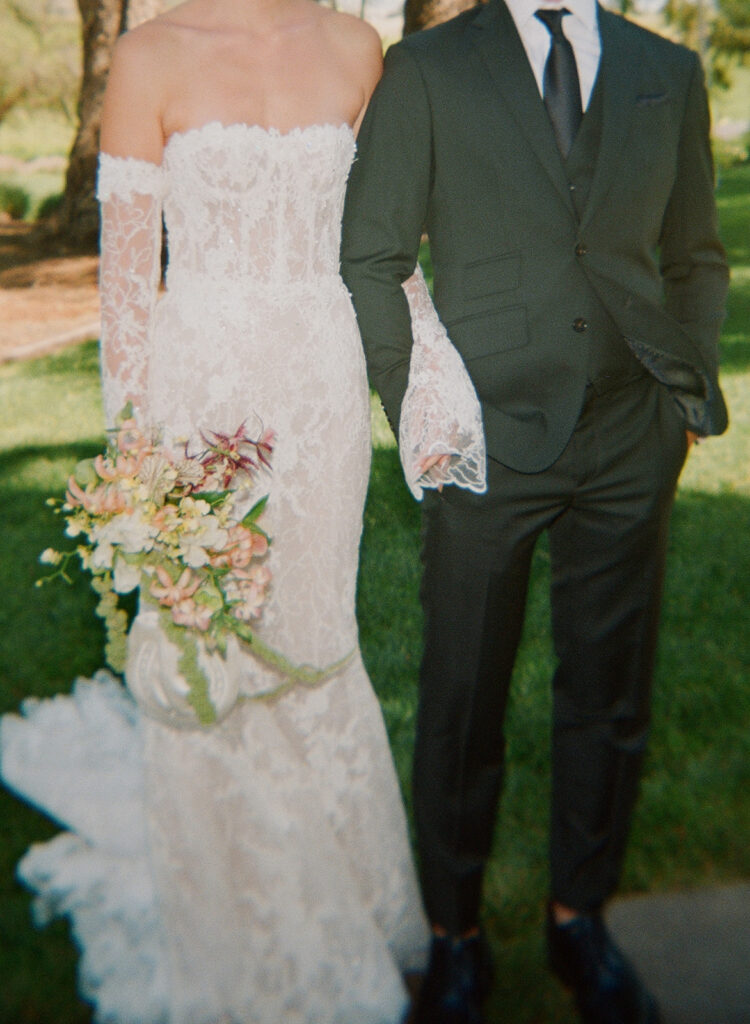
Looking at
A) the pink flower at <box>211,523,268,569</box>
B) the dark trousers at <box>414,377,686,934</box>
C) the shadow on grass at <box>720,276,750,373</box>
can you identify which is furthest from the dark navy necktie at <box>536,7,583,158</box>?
the shadow on grass at <box>720,276,750,373</box>

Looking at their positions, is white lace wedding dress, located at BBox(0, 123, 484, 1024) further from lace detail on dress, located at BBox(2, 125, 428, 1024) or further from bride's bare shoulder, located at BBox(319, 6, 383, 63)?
bride's bare shoulder, located at BBox(319, 6, 383, 63)

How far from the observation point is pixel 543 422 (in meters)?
2.63

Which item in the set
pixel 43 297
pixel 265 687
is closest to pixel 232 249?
pixel 265 687

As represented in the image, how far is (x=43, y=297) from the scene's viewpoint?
14.0m

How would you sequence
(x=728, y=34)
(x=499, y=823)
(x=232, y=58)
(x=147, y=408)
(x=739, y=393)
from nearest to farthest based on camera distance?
(x=232, y=58) → (x=147, y=408) → (x=499, y=823) → (x=739, y=393) → (x=728, y=34)

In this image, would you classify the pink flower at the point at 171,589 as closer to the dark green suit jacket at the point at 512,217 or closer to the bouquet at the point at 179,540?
the bouquet at the point at 179,540

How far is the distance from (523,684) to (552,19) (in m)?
2.96

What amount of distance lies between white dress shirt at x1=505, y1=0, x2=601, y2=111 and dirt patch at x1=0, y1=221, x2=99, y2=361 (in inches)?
394

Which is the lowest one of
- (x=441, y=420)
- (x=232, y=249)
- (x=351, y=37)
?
(x=441, y=420)

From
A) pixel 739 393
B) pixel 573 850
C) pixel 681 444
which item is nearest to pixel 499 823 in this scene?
pixel 573 850

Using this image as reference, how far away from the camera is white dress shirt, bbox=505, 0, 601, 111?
256 cm

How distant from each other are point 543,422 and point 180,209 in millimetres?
1158

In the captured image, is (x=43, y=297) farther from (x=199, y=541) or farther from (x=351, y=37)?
(x=199, y=541)

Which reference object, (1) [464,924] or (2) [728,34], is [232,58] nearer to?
(1) [464,924]
